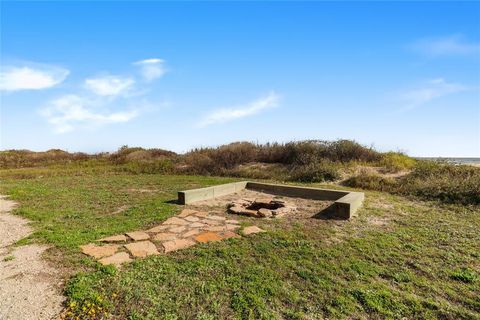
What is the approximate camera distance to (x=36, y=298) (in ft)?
8.61

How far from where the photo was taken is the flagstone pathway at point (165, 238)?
3.57m

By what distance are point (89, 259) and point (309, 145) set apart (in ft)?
36.8

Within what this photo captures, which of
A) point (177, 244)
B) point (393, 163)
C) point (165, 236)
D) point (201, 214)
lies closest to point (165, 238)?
point (165, 236)

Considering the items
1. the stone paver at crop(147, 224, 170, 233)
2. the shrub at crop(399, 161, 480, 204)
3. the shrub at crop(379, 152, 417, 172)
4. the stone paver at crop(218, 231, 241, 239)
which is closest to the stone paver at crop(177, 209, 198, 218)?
the stone paver at crop(147, 224, 170, 233)

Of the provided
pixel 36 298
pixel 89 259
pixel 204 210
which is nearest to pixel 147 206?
pixel 204 210

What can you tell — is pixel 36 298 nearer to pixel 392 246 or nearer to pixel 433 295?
pixel 433 295

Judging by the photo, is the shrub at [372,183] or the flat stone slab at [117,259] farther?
the shrub at [372,183]

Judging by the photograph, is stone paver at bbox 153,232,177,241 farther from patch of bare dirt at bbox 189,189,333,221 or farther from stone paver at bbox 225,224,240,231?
patch of bare dirt at bbox 189,189,333,221

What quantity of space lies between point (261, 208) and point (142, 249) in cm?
299

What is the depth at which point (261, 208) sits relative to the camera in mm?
6219

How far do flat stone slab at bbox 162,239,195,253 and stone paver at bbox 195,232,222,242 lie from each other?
15 centimetres

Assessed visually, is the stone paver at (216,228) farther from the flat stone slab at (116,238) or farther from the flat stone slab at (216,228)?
the flat stone slab at (116,238)

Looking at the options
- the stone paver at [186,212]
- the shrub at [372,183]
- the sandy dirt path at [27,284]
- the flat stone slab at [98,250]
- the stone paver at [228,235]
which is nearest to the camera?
the sandy dirt path at [27,284]

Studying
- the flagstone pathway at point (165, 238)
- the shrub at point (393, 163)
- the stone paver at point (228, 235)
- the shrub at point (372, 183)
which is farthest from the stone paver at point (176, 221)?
the shrub at point (393, 163)
